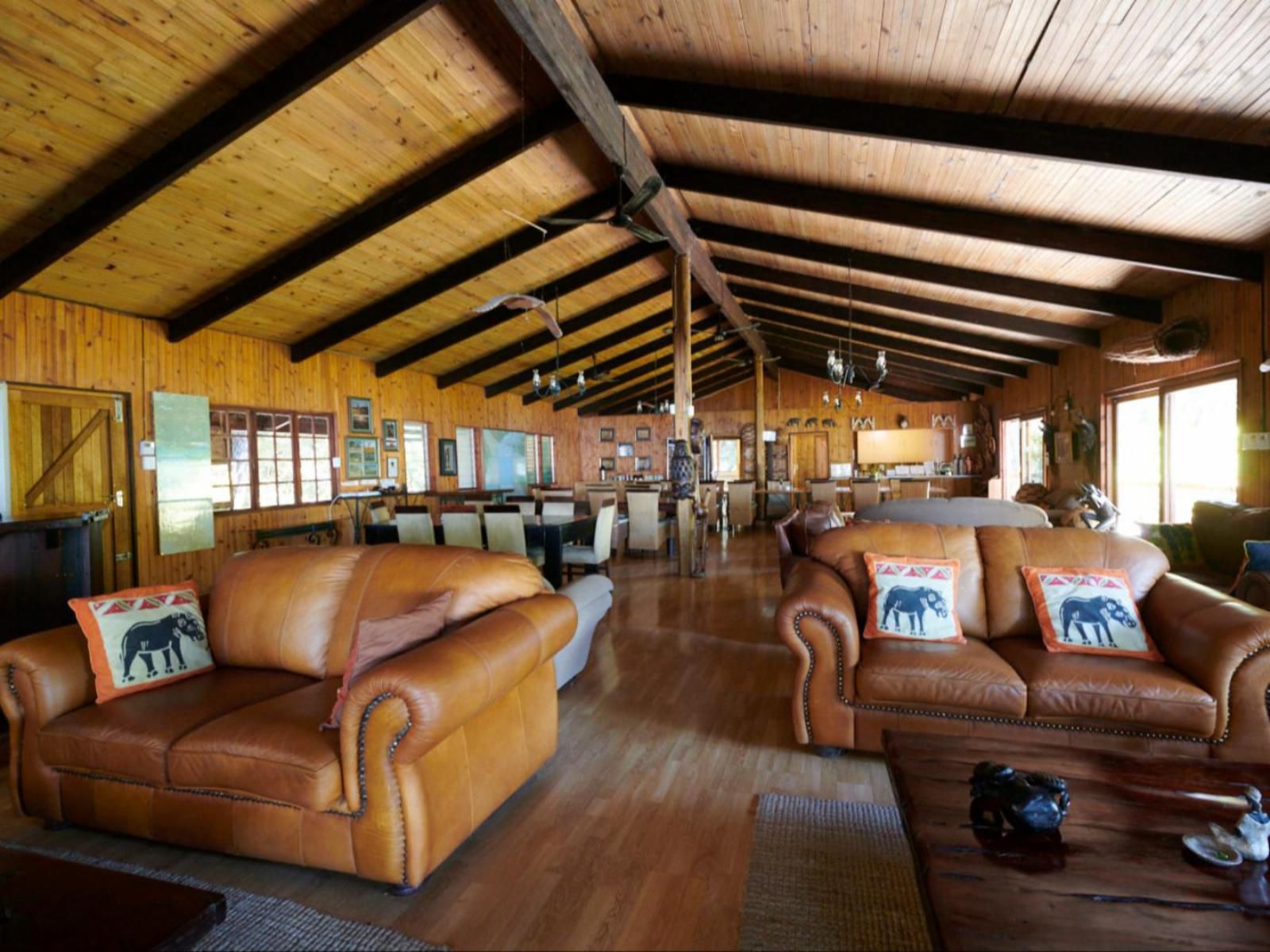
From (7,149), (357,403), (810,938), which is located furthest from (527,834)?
(357,403)

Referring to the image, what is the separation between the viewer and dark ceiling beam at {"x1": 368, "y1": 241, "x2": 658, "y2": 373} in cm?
768

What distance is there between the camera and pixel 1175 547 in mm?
4117

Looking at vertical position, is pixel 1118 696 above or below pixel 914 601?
below

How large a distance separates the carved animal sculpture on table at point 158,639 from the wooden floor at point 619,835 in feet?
1.99

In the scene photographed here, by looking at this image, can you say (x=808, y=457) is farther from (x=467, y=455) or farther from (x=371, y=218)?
(x=371, y=218)

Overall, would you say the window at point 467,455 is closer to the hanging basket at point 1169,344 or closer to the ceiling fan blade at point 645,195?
the ceiling fan blade at point 645,195

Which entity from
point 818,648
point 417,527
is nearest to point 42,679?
point 818,648

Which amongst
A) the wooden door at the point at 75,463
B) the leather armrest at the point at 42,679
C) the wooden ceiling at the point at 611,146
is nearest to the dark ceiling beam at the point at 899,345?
the wooden ceiling at the point at 611,146

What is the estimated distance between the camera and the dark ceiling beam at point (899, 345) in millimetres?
9320

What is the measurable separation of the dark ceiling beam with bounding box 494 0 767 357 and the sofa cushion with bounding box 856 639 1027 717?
3.44m

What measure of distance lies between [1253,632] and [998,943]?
1.87 metres

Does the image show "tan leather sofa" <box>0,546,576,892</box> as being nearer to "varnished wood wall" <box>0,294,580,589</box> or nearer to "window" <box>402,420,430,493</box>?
"varnished wood wall" <box>0,294,580,589</box>

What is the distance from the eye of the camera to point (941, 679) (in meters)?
2.45

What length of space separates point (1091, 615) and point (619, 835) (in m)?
2.16
